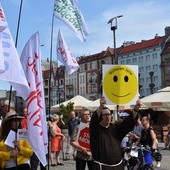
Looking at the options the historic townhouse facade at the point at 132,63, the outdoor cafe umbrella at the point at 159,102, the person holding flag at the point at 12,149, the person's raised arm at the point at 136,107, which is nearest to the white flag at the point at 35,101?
the person holding flag at the point at 12,149

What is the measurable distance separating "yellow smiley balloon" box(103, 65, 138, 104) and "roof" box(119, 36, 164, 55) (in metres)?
88.6

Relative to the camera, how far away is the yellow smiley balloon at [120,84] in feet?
25.3

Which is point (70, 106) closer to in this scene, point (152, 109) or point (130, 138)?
point (152, 109)

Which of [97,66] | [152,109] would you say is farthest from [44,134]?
[97,66]

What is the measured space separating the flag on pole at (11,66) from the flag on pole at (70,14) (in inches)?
168

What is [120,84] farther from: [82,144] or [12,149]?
[12,149]

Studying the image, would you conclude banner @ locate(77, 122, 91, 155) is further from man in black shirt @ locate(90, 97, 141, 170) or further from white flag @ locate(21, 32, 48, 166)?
white flag @ locate(21, 32, 48, 166)

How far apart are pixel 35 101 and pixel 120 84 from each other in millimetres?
2784

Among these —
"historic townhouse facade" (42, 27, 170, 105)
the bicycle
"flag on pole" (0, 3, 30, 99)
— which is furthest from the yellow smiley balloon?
"historic townhouse facade" (42, 27, 170, 105)

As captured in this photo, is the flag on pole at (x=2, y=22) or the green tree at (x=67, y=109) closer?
the flag on pole at (x=2, y=22)

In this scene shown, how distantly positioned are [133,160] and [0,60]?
5224mm

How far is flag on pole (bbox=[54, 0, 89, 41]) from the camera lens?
9188 millimetres

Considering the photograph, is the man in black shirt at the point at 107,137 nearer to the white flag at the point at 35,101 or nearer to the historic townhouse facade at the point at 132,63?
the white flag at the point at 35,101

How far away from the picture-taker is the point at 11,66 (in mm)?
4754
